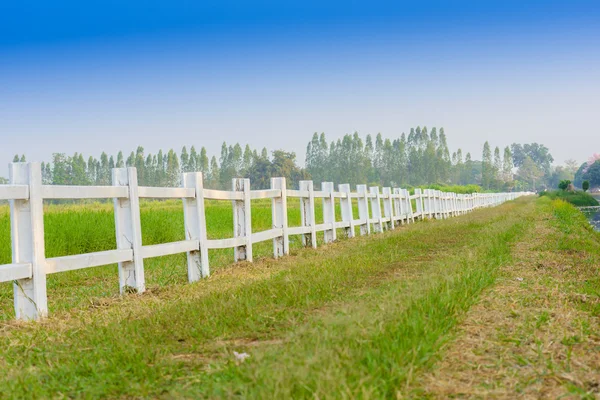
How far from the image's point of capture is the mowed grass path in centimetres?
325

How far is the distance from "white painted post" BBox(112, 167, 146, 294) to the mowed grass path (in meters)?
0.29

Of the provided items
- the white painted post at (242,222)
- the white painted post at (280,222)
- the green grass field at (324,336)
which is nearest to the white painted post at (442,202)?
the white painted post at (280,222)

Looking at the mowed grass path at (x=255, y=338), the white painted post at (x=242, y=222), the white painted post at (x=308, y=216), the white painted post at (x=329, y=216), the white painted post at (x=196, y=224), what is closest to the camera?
the mowed grass path at (x=255, y=338)

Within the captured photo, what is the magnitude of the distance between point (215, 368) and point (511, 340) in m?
1.92

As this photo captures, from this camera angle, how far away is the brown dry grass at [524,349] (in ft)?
10.7

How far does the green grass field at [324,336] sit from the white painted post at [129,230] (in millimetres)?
257

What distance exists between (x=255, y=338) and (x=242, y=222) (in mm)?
5248

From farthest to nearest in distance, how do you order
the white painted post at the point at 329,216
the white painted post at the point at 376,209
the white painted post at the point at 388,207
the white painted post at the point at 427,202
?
the white painted post at the point at 427,202
the white painted post at the point at 388,207
the white painted post at the point at 376,209
the white painted post at the point at 329,216

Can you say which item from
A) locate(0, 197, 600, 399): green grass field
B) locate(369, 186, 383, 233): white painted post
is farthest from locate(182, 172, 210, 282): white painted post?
locate(369, 186, 383, 233): white painted post

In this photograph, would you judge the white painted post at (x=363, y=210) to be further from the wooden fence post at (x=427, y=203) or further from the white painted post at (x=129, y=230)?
the wooden fence post at (x=427, y=203)

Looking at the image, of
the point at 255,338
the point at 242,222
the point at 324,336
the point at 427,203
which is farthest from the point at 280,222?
the point at 427,203

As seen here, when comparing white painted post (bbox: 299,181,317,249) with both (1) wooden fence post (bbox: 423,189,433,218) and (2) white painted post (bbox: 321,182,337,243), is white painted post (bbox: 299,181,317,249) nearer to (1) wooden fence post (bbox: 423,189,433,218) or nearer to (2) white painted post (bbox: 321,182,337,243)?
(2) white painted post (bbox: 321,182,337,243)

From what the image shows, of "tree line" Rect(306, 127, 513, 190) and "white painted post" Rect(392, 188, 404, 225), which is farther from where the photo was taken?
"tree line" Rect(306, 127, 513, 190)

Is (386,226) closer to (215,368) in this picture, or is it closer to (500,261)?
(500,261)
